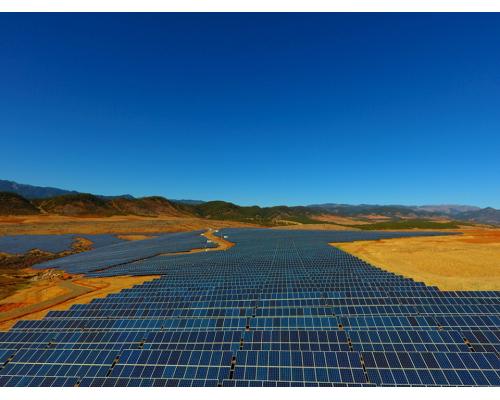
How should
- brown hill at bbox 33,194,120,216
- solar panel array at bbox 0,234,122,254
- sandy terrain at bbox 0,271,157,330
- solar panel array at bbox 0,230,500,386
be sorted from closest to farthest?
solar panel array at bbox 0,230,500,386 < sandy terrain at bbox 0,271,157,330 < solar panel array at bbox 0,234,122,254 < brown hill at bbox 33,194,120,216

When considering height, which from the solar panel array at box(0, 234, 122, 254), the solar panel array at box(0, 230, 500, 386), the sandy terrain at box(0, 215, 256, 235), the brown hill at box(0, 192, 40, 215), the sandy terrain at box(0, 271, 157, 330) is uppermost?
the brown hill at box(0, 192, 40, 215)

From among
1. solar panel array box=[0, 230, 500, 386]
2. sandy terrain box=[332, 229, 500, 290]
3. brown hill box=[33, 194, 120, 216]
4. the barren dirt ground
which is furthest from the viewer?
brown hill box=[33, 194, 120, 216]

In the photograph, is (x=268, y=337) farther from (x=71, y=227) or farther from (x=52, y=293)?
(x=71, y=227)

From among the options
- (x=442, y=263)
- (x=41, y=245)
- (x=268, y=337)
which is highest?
(x=41, y=245)

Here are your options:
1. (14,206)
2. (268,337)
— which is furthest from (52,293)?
(14,206)

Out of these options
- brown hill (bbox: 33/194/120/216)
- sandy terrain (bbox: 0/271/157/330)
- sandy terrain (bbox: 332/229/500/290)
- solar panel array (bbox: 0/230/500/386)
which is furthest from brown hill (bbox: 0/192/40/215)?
sandy terrain (bbox: 332/229/500/290)

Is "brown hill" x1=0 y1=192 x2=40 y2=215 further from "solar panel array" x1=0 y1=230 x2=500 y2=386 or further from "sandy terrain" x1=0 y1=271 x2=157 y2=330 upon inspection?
"solar panel array" x1=0 y1=230 x2=500 y2=386
